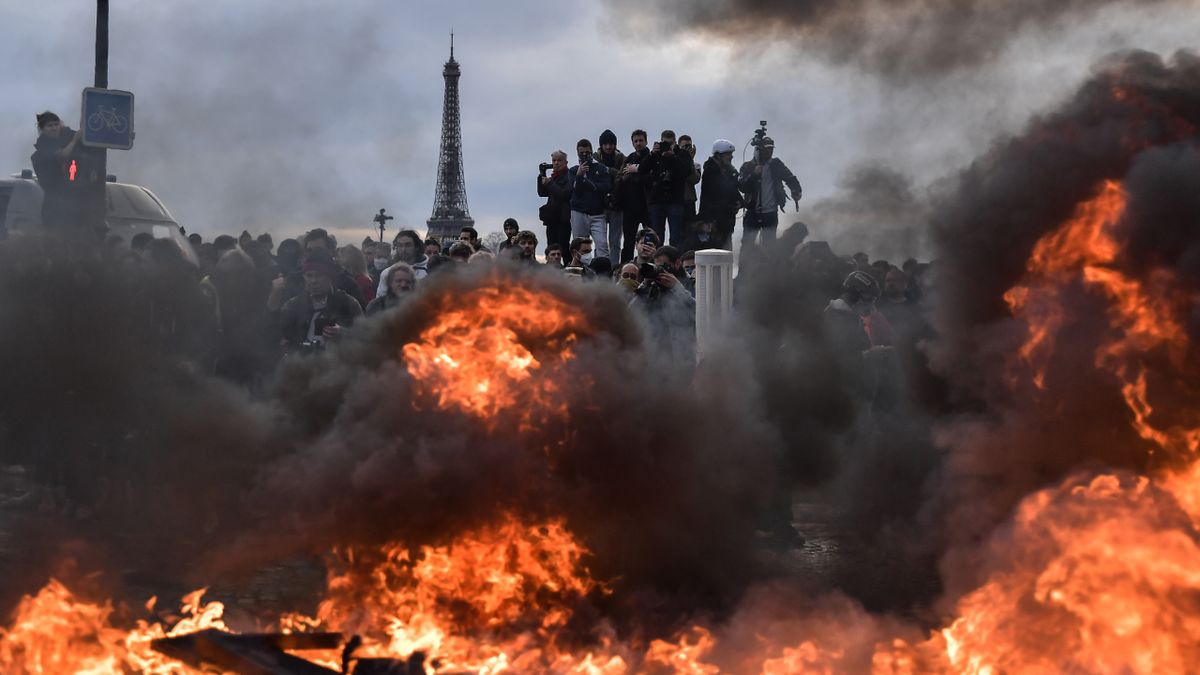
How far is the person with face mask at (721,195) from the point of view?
46.6 ft

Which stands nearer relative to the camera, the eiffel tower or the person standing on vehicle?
the person standing on vehicle

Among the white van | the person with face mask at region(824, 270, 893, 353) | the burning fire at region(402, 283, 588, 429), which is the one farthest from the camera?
the white van

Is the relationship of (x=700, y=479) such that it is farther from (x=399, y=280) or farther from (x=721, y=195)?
(x=721, y=195)

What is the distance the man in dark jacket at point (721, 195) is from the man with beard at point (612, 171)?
980 millimetres

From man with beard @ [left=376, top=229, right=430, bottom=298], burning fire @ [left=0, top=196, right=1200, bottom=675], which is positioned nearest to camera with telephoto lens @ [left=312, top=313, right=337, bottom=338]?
man with beard @ [left=376, top=229, right=430, bottom=298]

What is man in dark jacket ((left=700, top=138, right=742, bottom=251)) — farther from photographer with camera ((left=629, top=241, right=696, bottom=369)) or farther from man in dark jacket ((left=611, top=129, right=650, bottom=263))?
photographer with camera ((left=629, top=241, right=696, bottom=369))

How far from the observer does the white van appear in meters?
15.7

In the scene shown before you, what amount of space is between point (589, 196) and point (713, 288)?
2871mm

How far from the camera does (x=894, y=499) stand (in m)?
8.81

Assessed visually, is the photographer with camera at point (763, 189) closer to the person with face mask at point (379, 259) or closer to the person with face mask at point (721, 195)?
the person with face mask at point (721, 195)

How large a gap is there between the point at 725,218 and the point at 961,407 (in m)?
7.15

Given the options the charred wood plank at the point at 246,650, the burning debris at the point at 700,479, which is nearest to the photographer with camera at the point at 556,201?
the burning debris at the point at 700,479

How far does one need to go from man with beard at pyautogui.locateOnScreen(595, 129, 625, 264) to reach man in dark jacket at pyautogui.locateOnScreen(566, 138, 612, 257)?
0.10m

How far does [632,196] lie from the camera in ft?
47.7
